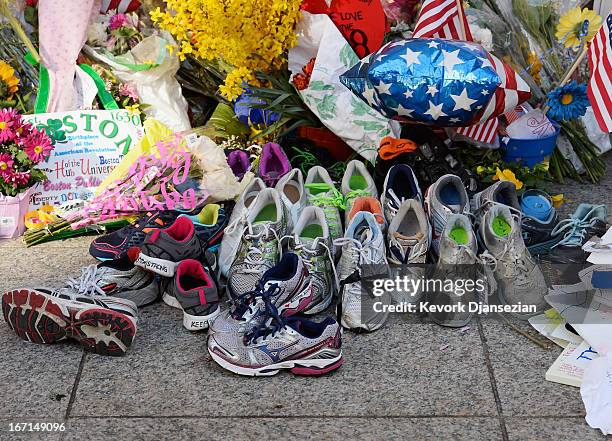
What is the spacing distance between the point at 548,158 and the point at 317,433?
7.05 feet

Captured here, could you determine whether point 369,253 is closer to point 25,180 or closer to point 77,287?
point 77,287

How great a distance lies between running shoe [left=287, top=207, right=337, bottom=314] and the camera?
307cm

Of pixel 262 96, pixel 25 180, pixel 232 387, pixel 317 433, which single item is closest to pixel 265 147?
pixel 262 96

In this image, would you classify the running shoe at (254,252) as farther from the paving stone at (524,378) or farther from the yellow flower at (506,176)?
the yellow flower at (506,176)

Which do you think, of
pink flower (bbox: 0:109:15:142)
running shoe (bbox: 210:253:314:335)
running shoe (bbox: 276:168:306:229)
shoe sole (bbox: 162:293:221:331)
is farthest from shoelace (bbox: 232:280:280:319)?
pink flower (bbox: 0:109:15:142)

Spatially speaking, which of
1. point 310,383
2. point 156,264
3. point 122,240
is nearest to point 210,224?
point 122,240

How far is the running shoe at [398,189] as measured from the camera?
3378 mm

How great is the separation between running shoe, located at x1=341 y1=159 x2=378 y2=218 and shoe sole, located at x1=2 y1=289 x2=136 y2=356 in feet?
3.56

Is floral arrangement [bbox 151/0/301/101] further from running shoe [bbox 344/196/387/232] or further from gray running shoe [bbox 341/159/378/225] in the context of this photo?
running shoe [bbox 344/196/387/232]

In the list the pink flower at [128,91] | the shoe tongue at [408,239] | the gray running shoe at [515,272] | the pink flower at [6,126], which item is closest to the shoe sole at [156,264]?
the shoe tongue at [408,239]

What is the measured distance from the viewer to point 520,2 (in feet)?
13.9

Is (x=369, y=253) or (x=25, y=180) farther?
(x=25, y=180)

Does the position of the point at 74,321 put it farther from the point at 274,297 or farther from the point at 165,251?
the point at 274,297

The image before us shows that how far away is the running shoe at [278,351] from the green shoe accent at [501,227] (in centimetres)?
85
